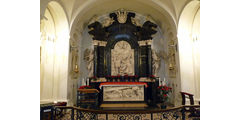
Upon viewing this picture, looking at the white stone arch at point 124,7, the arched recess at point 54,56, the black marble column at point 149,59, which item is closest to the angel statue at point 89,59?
the white stone arch at point 124,7

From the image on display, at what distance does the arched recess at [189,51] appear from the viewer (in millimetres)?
7594

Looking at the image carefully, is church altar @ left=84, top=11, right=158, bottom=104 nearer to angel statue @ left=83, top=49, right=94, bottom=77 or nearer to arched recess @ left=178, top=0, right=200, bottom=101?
angel statue @ left=83, top=49, right=94, bottom=77

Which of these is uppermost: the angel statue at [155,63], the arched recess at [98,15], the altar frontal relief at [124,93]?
the arched recess at [98,15]

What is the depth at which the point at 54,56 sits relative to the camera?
7.94 m

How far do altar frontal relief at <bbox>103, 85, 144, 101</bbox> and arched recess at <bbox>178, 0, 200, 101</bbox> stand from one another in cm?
235

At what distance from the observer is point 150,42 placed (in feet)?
33.0

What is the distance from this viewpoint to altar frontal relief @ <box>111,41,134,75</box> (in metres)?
10.4

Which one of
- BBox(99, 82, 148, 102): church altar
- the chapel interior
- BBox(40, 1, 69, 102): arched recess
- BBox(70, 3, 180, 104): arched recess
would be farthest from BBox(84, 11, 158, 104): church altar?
BBox(40, 1, 69, 102): arched recess

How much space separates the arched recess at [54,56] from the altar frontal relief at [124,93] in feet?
7.60

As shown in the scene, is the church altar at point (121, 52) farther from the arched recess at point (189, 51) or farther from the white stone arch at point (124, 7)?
the arched recess at point (189, 51)

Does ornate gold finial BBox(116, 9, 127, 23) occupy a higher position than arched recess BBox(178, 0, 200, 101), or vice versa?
ornate gold finial BBox(116, 9, 127, 23)
